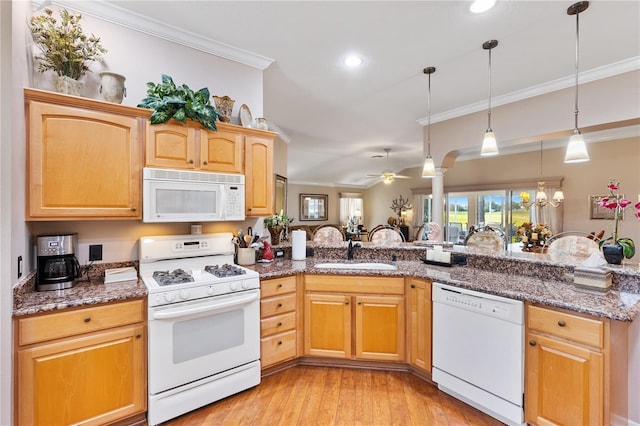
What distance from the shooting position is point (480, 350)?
6.63ft

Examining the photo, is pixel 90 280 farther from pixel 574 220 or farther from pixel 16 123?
pixel 574 220

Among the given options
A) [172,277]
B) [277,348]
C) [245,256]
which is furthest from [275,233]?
[172,277]

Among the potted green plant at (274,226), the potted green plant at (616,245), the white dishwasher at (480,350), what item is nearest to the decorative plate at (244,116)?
the potted green plant at (274,226)

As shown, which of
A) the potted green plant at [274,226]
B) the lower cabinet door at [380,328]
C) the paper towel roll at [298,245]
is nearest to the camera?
the lower cabinet door at [380,328]

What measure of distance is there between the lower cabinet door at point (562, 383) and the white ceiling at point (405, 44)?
2.32 m

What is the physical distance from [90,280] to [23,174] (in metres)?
0.82

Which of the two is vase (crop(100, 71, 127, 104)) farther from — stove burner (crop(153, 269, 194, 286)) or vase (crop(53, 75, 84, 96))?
stove burner (crop(153, 269, 194, 286))

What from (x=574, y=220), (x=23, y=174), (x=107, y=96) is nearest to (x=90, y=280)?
(x=23, y=174)

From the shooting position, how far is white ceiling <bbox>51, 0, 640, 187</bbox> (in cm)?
218

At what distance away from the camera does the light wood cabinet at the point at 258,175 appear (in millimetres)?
2693

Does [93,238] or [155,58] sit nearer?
[93,238]

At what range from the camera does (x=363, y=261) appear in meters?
3.12

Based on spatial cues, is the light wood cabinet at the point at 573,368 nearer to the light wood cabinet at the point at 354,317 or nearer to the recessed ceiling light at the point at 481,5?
the light wood cabinet at the point at 354,317

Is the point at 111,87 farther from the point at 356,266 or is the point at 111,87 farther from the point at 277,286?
the point at 356,266
